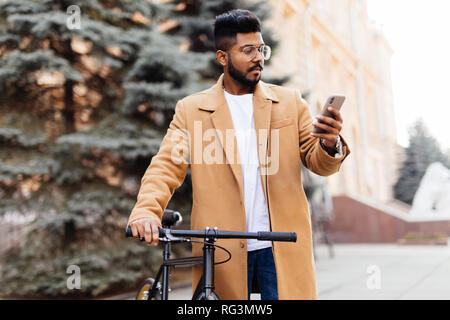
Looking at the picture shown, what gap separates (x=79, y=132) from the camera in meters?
6.20

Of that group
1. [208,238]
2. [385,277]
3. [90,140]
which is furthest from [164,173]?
[385,277]

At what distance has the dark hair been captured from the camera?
198cm

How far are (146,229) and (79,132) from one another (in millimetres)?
4941

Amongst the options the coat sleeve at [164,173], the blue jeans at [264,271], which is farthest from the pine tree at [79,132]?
the blue jeans at [264,271]

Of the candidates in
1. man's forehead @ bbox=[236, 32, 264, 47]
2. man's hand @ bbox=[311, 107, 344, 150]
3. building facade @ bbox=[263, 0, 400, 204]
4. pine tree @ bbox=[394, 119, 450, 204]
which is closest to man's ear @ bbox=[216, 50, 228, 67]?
man's forehead @ bbox=[236, 32, 264, 47]

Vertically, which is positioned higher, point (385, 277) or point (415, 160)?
point (415, 160)

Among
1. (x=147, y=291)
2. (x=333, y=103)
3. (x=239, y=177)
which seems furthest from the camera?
(x=147, y=291)

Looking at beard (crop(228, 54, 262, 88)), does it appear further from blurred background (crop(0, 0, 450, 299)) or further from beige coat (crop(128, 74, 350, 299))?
blurred background (crop(0, 0, 450, 299))

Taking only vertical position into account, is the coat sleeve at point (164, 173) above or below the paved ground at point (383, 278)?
above

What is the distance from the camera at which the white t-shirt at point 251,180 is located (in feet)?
6.32

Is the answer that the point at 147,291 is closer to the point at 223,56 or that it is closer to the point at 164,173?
the point at 164,173

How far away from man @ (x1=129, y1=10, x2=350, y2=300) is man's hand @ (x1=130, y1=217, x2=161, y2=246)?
0.09m

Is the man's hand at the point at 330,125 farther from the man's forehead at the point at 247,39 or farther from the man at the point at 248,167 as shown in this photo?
the man's forehead at the point at 247,39
